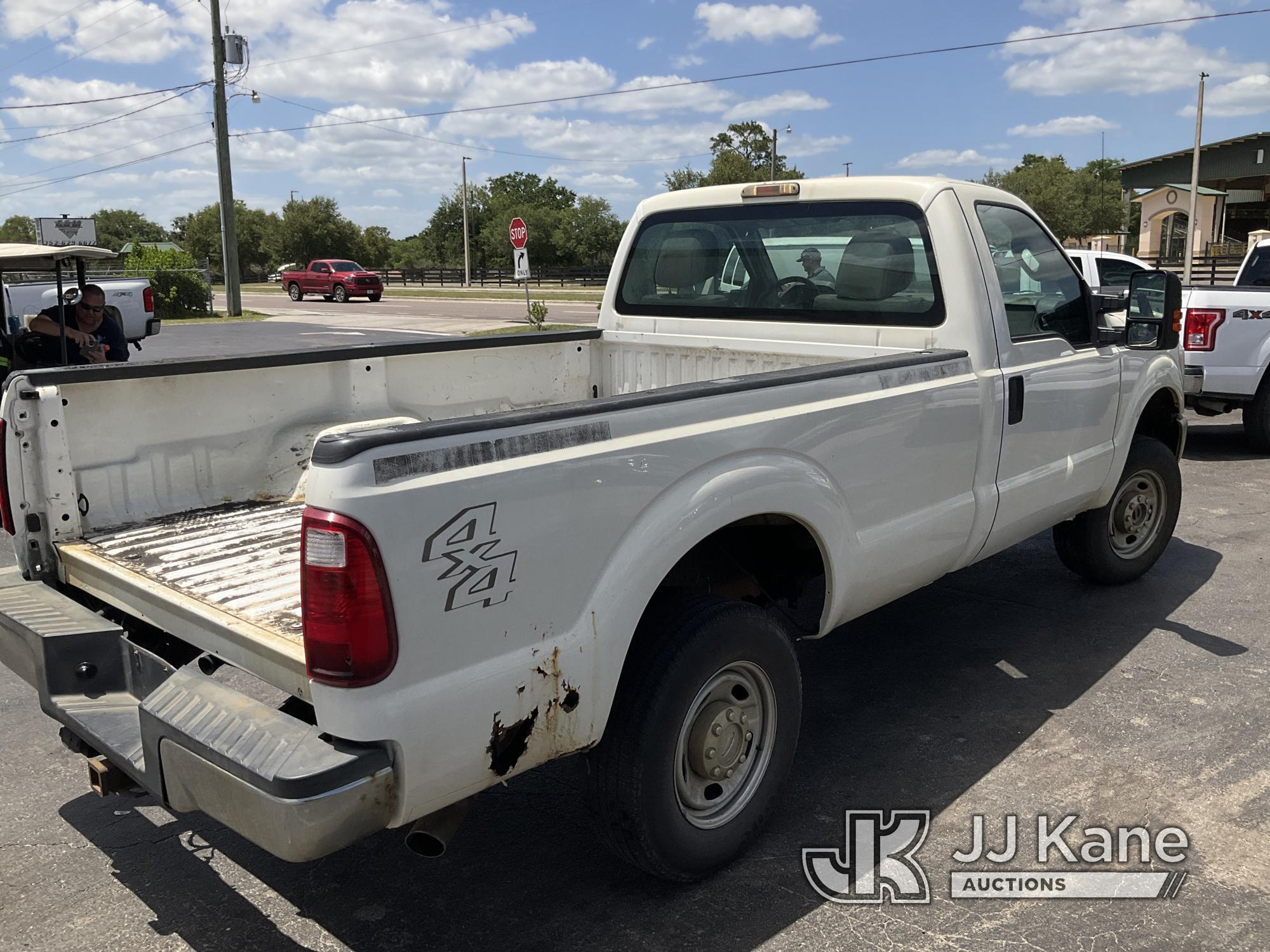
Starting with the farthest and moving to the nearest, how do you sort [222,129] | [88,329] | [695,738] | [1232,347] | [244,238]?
[244,238]
[222,129]
[88,329]
[1232,347]
[695,738]

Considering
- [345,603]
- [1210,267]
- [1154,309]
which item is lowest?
[345,603]

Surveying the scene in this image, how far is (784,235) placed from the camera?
4.69 meters

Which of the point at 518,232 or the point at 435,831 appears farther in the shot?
the point at 518,232

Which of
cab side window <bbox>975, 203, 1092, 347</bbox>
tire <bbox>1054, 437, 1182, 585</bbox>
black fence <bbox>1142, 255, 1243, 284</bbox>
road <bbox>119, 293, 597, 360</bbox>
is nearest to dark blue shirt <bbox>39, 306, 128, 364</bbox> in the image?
road <bbox>119, 293, 597, 360</bbox>

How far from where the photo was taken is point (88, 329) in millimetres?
9820

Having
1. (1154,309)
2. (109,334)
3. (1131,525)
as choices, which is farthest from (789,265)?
(109,334)

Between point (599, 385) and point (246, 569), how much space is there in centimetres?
257

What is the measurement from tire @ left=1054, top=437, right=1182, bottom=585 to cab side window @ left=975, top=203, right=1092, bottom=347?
1.06 m

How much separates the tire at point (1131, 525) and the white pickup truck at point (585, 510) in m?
Result: 0.04

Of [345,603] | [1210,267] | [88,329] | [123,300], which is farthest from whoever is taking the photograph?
[1210,267]

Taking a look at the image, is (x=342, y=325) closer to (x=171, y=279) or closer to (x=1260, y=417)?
(x=171, y=279)

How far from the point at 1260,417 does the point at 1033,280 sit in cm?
619

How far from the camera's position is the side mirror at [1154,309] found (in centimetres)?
484

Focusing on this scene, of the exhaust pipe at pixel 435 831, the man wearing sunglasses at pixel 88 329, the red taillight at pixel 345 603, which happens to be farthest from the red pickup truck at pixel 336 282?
the red taillight at pixel 345 603
